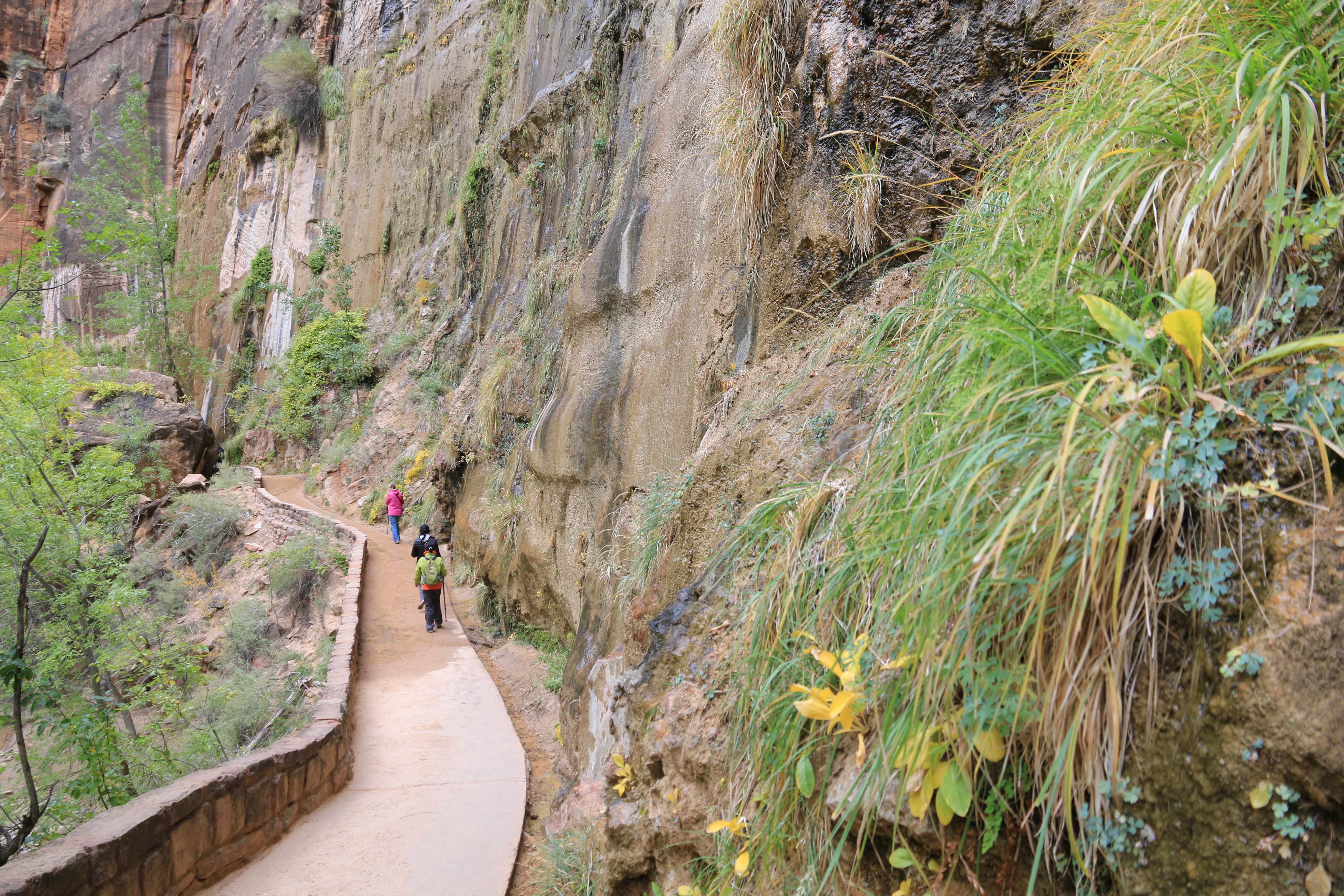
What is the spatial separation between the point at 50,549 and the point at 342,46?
24.8 metres

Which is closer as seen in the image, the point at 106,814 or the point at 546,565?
the point at 106,814

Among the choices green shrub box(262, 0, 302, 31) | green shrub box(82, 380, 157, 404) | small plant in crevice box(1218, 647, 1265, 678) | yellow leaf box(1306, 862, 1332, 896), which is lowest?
yellow leaf box(1306, 862, 1332, 896)

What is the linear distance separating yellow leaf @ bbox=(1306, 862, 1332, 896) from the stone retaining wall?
4.12 meters

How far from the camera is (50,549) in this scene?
977cm

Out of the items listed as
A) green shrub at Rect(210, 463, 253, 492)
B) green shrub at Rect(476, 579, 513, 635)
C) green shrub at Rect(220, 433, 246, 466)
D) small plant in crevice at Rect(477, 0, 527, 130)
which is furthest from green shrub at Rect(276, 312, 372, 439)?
green shrub at Rect(476, 579, 513, 635)

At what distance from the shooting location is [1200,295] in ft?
5.40

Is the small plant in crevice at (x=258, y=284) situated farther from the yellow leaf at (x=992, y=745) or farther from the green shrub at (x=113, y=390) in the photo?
the yellow leaf at (x=992, y=745)

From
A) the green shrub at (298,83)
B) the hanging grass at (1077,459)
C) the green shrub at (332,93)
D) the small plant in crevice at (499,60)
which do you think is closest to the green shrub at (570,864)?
the hanging grass at (1077,459)

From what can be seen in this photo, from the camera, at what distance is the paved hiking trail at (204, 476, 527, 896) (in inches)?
185

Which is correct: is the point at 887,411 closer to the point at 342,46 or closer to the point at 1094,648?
the point at 1094,648

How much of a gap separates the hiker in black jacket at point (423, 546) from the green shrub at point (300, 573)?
2.79 m

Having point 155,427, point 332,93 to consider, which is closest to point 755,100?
point 155,427

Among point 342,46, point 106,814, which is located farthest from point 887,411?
point 342,46

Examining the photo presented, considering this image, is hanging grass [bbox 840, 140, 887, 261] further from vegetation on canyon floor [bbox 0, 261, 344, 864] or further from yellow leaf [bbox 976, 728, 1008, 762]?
vegetation on canyon floor [bbox 0, 261, 344, 864]
